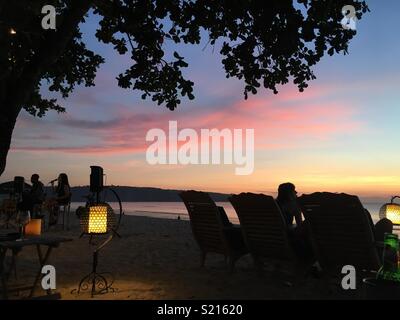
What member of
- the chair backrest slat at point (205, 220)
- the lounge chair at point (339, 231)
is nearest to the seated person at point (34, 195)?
the chair backrest slat at point (205, 220)

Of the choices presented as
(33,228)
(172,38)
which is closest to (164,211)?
(172,38)

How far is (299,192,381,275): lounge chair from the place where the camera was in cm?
478

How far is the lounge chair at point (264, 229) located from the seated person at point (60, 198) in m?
8.98

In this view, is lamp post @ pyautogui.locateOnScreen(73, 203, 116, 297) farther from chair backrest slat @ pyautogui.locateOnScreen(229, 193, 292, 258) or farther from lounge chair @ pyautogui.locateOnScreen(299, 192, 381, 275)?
lounge chair @ pyautogui.locateOnScreen(299, 192, 381, 275)

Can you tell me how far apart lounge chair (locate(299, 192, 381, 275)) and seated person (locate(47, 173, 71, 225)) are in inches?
400

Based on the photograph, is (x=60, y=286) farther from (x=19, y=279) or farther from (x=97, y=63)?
(x=97, y=63)

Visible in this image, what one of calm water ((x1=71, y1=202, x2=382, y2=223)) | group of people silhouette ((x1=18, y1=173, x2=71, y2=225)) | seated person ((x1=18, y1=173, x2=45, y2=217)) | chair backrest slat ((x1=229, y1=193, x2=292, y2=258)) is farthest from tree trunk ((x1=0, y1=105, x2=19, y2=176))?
calm water ((x1=71, y1=202, x2=382, y2=223))

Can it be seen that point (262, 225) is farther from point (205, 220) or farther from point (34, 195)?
point (34, 195)

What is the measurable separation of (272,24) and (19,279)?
4.83 meters

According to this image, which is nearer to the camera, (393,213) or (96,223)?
(96,223)

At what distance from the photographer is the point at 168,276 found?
21.1ft

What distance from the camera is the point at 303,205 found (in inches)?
209

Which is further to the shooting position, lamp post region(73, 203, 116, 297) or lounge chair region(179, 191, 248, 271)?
lounge chair region(179, 191, 248, 271)

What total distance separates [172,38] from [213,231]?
10.9ft
